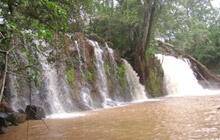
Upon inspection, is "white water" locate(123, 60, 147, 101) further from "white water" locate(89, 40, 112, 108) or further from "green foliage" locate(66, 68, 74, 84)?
"green foliage" locate(66, 68, 74, 84)

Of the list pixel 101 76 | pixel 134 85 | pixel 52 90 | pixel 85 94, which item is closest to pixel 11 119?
pixel 52 90

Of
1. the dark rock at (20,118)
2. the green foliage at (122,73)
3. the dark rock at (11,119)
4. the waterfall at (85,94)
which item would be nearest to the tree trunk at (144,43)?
the green foliage at (122,73)

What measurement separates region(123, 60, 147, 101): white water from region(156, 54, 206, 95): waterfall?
3.56 m

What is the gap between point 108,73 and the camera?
13.7 metres

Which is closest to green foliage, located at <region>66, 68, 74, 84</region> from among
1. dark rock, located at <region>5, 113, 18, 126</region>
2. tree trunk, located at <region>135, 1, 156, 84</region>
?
dark rock, located at <region>5, 113, 18, 126</region>

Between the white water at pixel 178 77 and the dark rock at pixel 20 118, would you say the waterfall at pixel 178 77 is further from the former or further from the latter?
the dark rock at pixel 20 118

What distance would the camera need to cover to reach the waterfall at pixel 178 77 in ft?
62.0

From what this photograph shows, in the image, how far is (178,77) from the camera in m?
19.8

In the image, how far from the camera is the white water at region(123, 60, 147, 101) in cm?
1509

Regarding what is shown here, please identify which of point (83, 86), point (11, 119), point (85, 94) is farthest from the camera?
point (83, 86)

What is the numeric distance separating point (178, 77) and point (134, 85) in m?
6.37

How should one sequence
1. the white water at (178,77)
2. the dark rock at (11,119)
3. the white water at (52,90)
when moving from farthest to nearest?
the white water at (178,77), the white water at (52,90), the dark rock at (11,119)

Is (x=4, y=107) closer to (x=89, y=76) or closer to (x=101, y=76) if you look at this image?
(x=89, y=76)

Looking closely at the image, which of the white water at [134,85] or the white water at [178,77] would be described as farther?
the white water at [178,77]
